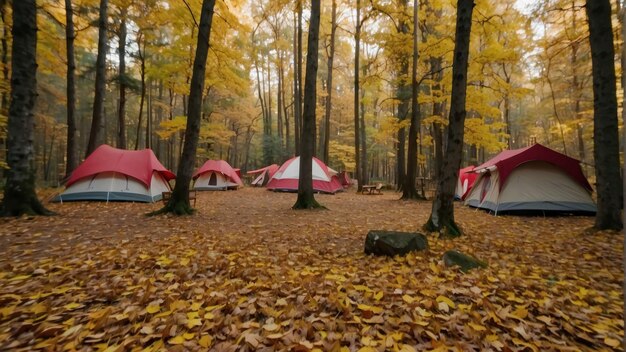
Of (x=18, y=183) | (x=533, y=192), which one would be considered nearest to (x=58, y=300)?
(x=18, y=183)

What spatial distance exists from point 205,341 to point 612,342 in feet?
9.54

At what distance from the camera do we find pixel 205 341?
204cm

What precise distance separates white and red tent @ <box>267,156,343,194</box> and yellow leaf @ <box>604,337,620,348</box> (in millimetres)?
13153

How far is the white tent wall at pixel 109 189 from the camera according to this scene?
924cm

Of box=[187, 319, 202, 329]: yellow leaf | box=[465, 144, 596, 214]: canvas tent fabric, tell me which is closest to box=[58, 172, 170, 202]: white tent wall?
box=[187, 319, 202, 329]: yellow leaf

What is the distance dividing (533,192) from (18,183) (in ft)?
41.9

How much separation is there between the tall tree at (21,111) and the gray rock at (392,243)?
7.45m

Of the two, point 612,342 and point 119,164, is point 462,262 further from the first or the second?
point 119,164

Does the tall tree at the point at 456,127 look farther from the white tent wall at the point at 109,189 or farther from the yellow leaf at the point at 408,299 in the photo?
the white tent wall at the point at 109,189

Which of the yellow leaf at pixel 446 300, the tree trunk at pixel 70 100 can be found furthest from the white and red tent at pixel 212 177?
the yellow leaf at pixel 446 300

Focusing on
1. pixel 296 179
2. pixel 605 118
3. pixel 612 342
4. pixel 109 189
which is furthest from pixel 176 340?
pixel 296 179

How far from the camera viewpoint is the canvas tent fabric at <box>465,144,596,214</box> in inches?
314

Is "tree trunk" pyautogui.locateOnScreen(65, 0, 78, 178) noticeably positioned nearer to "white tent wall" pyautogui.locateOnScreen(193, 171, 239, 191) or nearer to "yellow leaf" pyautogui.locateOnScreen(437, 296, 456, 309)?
"white tent wall" pyautogui.locateOnScreen(193, 171, 239, 191)

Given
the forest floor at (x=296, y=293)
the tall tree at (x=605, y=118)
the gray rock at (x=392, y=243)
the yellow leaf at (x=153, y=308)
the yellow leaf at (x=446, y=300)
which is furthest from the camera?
the tall tree at (x=605, y=118)
